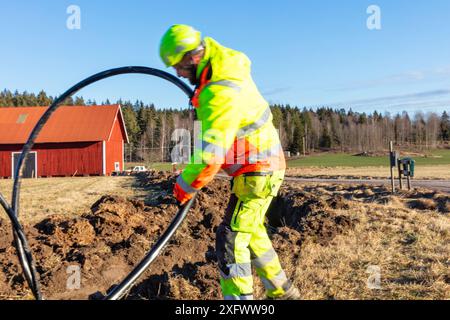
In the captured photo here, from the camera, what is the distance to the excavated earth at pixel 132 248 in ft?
15.6

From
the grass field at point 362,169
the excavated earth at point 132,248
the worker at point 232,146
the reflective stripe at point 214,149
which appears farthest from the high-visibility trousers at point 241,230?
the grass field at point 362,169

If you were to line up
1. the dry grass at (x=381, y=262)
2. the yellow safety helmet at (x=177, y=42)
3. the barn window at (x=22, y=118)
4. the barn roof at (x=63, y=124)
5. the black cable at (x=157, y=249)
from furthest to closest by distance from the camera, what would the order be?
the barn window at (x=22, y=118), the barn roof at (x=63, y=124), the dry grass at (x=381, y=262), the black cable at (x=157, y=249), the yellow safety helmet at (x=177, y=42)

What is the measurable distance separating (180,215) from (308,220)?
14.7ft

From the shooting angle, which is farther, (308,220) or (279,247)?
(308,220)

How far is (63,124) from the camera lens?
33688 mm

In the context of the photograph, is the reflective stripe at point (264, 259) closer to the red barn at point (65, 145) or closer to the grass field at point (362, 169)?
the grass field at point (362, 169)

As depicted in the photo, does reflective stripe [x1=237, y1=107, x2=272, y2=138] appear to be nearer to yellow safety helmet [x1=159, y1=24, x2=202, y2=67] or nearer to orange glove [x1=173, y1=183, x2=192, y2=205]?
orange glove [x1=173, y1=183, x2=192, y2=205]

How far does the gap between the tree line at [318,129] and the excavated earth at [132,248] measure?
72695 mm

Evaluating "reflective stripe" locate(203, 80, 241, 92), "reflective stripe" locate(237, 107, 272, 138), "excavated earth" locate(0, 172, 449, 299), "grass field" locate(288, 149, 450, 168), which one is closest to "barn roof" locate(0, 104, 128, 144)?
"excavated earth" locate(0, 172, 449, 299)

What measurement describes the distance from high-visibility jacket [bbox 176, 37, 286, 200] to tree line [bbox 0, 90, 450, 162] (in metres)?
77.9

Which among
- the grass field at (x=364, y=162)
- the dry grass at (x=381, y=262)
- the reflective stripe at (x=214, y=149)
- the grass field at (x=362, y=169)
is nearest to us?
the reflective stripe at (x=214, y=149)

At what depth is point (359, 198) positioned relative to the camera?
1352cm
